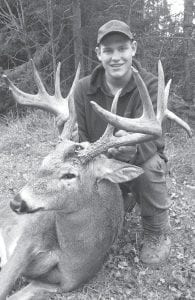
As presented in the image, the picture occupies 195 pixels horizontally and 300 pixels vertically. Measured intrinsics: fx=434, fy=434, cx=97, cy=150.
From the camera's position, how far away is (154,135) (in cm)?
336

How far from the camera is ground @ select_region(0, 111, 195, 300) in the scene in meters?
3.92

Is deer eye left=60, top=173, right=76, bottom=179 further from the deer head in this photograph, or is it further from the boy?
the boy

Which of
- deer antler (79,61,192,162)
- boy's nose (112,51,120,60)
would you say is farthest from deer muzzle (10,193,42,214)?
boy's nose (112,51,120,60)

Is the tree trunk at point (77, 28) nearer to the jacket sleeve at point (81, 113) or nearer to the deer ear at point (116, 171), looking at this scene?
the jacket sleeve at point (81, 113)

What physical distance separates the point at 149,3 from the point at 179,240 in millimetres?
7051

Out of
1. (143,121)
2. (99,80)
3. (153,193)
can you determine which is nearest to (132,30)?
(99,80)

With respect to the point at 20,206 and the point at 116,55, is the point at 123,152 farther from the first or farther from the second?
the point at 116,55

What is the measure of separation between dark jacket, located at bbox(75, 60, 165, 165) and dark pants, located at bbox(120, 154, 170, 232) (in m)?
0.12

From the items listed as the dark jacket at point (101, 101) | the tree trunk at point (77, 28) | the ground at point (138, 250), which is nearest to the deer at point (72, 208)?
the ground at point (138, 250)

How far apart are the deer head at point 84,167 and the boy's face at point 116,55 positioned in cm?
72

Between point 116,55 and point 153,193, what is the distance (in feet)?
4.73

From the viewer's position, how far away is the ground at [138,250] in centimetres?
392

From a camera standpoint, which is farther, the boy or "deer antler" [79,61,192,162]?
the boy

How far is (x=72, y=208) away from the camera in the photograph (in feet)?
11.8
